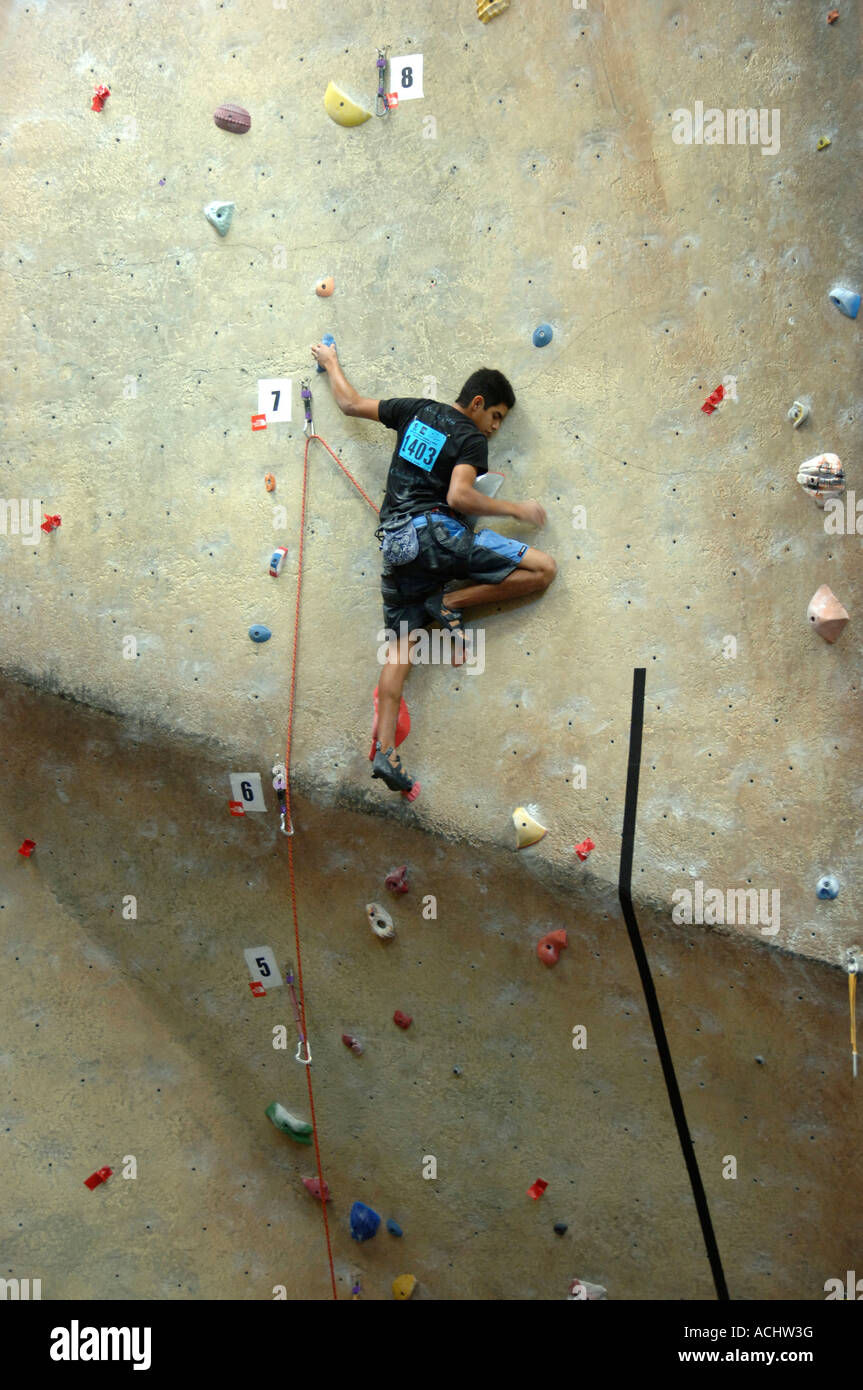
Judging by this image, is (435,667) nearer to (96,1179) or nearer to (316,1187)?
(316,1187)

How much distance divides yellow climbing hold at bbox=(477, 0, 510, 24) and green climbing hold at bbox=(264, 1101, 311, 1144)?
4.38 metres

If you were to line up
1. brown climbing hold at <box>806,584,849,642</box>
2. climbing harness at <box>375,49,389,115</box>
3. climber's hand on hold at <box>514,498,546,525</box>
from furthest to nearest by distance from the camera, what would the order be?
1. climbing harness at <box>375,49,389,115</box>
2. climber's hand on hold at <box>514,498,546,525</box>
3. brown climbing hold at <box>806,584,849,642</box>

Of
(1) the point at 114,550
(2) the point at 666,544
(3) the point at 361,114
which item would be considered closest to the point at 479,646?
(2) the point at 666,544

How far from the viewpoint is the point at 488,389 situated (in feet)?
14.6

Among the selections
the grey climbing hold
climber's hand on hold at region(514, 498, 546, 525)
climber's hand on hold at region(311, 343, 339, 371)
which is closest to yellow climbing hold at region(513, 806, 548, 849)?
climber's hand on hold at region(514, 498, 546, 525)

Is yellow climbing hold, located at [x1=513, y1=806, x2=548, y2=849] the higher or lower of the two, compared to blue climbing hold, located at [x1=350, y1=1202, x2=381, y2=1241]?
higher

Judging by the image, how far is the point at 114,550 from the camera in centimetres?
487

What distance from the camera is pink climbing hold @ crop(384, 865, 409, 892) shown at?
181 inches

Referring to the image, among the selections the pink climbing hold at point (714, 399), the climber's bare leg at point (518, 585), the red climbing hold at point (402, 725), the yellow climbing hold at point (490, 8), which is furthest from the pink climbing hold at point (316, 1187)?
the yellow climbing hold at point (490, 8)

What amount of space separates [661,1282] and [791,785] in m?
1.93

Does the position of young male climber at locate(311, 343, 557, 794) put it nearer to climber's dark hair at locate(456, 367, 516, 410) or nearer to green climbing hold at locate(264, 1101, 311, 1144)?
climber's dark hair at locate(456, 367, 516, 410)

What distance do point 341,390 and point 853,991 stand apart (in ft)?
9.66

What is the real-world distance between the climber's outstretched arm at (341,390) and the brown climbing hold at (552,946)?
82.3 inches

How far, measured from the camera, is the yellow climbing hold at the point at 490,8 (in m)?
4.54
